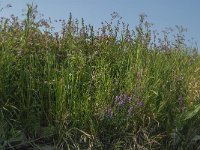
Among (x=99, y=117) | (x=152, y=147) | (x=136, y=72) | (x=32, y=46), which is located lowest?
(x=152, y=147)

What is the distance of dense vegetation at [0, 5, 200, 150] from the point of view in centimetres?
393

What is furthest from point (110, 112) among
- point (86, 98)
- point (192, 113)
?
point (192, 113)

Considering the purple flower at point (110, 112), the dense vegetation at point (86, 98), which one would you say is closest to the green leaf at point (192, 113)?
the dense vegetation at point (86, 98)

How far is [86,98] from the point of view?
4.07 metres

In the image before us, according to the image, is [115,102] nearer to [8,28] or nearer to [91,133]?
[91,133]

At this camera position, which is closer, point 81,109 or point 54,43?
point 81,109

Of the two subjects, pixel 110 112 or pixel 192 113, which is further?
pixel 192 113

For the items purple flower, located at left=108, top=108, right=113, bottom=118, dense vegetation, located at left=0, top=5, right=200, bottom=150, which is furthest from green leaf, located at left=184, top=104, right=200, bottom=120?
purple flower, located at left=108, top=108, right=113, bottom=118

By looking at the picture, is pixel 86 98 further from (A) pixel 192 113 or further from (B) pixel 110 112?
(A) pixel 192 113

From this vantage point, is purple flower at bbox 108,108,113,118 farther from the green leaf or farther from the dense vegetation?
the green leaf

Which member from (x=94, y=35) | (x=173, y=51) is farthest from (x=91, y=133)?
(x=173, y=51)

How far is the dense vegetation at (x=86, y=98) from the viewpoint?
3.93 m

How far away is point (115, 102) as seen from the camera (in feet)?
13.5

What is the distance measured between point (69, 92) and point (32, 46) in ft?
2.93
